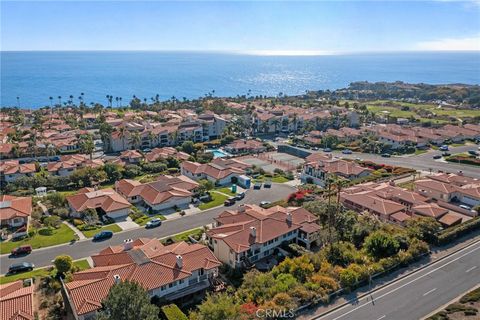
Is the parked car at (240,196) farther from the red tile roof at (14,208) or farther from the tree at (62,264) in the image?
the red tile roof at (14,208)

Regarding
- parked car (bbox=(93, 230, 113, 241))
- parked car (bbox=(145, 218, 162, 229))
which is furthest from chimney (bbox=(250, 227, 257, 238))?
parked car (bbox=(93, 230, 113, 241))

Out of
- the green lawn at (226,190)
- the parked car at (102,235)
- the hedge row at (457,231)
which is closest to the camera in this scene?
the hedge row at (457,231)

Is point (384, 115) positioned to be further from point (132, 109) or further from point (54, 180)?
point (54, 180)

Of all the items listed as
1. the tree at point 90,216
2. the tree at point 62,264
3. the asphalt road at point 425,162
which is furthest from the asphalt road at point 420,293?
the asphalt road at point 425,162

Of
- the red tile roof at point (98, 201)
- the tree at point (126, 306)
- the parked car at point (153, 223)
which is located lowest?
the parked car at point (153, 223)

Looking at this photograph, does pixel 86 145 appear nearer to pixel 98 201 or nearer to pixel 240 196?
pixel 98 201
